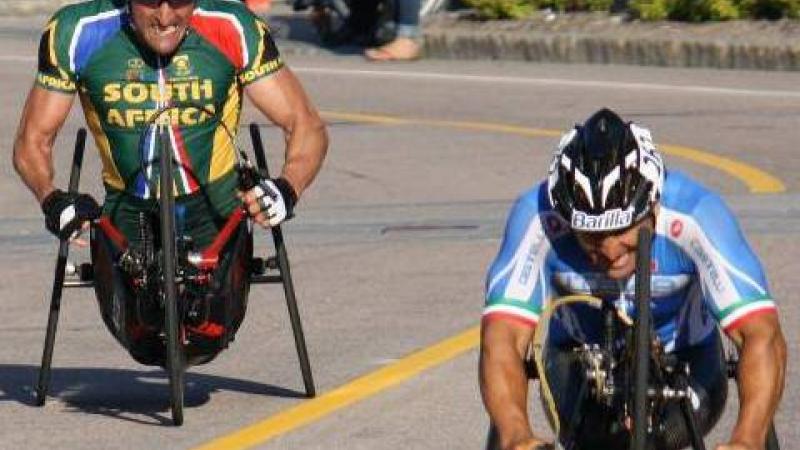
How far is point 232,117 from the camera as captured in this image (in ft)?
31.7

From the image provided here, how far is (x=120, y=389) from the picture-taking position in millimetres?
10180

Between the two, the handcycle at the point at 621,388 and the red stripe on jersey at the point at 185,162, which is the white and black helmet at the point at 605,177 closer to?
the handcycle at the point at 621,388

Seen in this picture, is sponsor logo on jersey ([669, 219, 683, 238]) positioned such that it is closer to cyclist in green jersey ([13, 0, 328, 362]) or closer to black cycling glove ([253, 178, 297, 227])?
black cycling glove ([253, 178, 297, 227])

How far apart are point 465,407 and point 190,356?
3.36 ft

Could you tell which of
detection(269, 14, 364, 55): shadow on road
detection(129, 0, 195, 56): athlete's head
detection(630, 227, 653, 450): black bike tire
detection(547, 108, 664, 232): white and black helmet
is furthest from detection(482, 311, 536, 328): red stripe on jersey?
detection(269, 14, 364, 55): shadow on road

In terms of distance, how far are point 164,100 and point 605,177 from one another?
3.72 metres

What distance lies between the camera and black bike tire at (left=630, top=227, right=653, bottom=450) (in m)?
5.85

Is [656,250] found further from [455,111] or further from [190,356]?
[455,111]

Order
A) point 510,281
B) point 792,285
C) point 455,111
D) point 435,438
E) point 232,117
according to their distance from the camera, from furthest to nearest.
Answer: point 455,111
point 792,285
point 232,117
point 435,438
point 510,281

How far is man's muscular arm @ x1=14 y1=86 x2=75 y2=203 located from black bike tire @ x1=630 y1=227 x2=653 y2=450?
13.3 feet

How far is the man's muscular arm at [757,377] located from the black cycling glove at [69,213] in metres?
3.40

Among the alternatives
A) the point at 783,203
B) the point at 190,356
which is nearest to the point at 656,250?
the point at 190,356

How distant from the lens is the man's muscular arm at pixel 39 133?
376 inches

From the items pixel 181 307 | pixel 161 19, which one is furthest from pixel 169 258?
pixel 161 19
